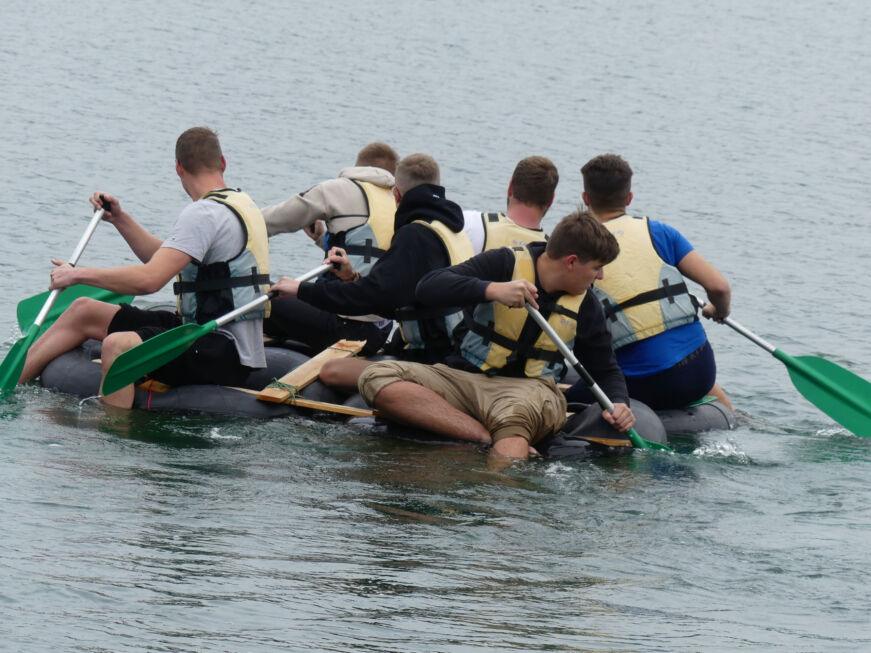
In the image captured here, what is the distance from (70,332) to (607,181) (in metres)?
3.17

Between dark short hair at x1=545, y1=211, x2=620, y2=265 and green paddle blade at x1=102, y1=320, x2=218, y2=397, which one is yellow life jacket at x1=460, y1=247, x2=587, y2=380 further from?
green paddle blade at x1=102, y1=320, x2=218, y2=397

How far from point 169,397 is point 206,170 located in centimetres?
126

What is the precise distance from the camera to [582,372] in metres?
7.19

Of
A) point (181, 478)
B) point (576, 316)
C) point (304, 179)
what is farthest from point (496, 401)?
point (304, 179)

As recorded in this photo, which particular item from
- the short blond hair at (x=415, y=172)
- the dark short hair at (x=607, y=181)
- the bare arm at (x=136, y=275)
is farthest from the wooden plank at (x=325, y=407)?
the dark short hair at (x=607, y=181)

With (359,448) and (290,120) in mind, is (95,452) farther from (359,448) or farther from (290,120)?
(290,120)

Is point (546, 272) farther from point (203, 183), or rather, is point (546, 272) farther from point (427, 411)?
point (203, 183)

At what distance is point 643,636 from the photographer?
5.08 m

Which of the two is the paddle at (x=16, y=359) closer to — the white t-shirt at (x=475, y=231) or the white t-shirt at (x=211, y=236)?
the white t-shirt at (x=211, y=236)

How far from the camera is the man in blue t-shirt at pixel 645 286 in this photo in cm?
788

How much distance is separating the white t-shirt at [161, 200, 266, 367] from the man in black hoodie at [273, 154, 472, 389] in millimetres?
345

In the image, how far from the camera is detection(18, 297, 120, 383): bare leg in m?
8.31

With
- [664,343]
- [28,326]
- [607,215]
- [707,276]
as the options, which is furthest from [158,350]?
[707,276]

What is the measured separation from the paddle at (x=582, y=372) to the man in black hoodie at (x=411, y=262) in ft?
2.31
